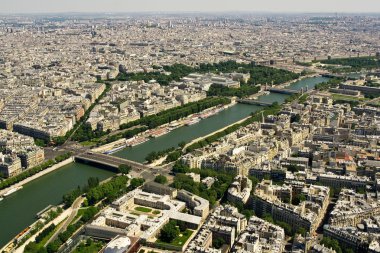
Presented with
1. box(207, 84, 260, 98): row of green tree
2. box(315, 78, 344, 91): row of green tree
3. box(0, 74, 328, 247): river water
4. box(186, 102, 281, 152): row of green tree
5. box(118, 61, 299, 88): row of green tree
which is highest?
box(118, 61, 299, 88): row of green tree

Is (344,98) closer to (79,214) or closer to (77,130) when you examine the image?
(77,130)

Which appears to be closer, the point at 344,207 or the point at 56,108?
the point at 344,207

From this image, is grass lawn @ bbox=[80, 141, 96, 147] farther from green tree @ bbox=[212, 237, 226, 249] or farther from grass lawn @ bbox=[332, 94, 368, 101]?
grass lawn @ bbox=[332, 94, 368, 101]

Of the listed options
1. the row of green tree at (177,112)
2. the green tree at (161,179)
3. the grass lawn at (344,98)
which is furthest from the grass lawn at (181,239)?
the grass lawn at (344,98)

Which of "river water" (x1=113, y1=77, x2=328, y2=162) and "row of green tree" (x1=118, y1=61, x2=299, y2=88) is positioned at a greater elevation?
"row of green tree" (x1=118, y1=61, x2=299, y2=88)

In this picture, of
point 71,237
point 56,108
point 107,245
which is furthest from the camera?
point 56,108

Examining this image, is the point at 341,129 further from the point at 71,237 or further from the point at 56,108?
the point at 56,108

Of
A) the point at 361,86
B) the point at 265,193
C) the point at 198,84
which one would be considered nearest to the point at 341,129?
the point at 265,193

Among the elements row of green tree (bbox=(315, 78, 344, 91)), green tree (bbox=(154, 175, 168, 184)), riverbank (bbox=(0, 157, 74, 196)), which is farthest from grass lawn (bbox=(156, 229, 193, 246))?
row of green tree (bbox=(315, 78, 344, 91))
